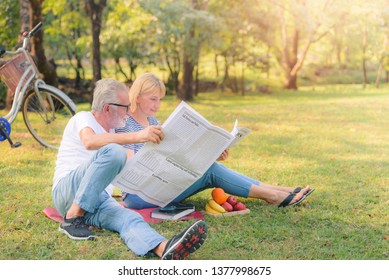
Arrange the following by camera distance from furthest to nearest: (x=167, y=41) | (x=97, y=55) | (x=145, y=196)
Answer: (x=167, y=41)
(x=97, y=55)
(x=145, y=196)

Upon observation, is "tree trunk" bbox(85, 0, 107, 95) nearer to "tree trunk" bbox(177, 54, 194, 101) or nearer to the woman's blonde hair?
"tree trunk" bbox(177, 54, 194, 101)

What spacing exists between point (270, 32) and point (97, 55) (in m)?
7.92

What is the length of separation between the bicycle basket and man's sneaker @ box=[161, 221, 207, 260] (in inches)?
125

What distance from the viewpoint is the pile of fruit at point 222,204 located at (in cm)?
356

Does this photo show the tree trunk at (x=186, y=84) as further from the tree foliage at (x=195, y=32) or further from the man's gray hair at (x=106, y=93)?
the man's gray hair at (x=106, y=93)

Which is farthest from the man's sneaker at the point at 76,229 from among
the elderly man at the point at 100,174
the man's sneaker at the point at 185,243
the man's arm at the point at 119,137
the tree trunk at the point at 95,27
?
the tree trunk at the point at 95,27

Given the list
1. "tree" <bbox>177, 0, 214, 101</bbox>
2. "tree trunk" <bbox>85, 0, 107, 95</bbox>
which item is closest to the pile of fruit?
"tree trunk" <bbox>85, 0, 107, 95</bbox>

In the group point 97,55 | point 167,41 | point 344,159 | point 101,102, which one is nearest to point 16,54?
point 101,102

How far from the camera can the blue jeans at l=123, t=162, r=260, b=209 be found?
3551mm

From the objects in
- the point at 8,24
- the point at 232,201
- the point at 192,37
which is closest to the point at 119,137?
the point at 232,201

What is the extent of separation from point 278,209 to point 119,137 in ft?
3.99

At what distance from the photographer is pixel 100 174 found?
288 cm

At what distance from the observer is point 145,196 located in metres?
3.39
